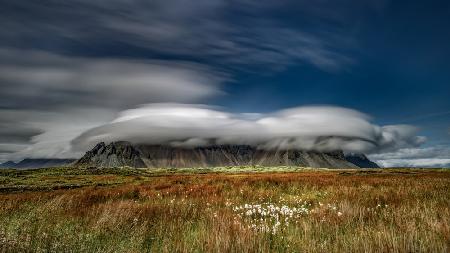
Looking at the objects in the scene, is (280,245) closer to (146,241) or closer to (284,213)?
(146,241)

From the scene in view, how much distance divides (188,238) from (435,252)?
13.4ft

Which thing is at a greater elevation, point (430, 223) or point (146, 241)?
point (430, 223)

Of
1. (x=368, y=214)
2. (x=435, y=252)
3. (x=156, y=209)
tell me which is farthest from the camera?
(x=156, y=209)

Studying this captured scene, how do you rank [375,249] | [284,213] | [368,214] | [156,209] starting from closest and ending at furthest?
1. [375,249]
2. [368,214]
3. [284,213]
4. [156,209]

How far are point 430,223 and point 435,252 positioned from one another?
2.02 metres

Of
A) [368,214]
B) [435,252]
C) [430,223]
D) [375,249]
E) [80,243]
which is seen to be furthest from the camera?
[368,214]

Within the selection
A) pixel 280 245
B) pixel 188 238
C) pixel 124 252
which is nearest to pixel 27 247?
pixel 124 252

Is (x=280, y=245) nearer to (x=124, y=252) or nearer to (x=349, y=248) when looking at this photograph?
(x=349, y=248)

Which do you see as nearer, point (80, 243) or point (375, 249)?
point (375, 249)

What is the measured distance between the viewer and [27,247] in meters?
5.32

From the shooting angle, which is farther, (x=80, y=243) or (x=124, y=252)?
(x=80, y=243)

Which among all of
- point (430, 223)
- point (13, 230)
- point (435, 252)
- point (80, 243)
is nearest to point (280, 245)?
point (435, 252)

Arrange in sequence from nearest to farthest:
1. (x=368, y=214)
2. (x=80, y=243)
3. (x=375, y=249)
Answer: (x=375, y=249)
(x=80, y=243)
(x=368, y=214)

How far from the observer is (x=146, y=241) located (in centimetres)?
671
